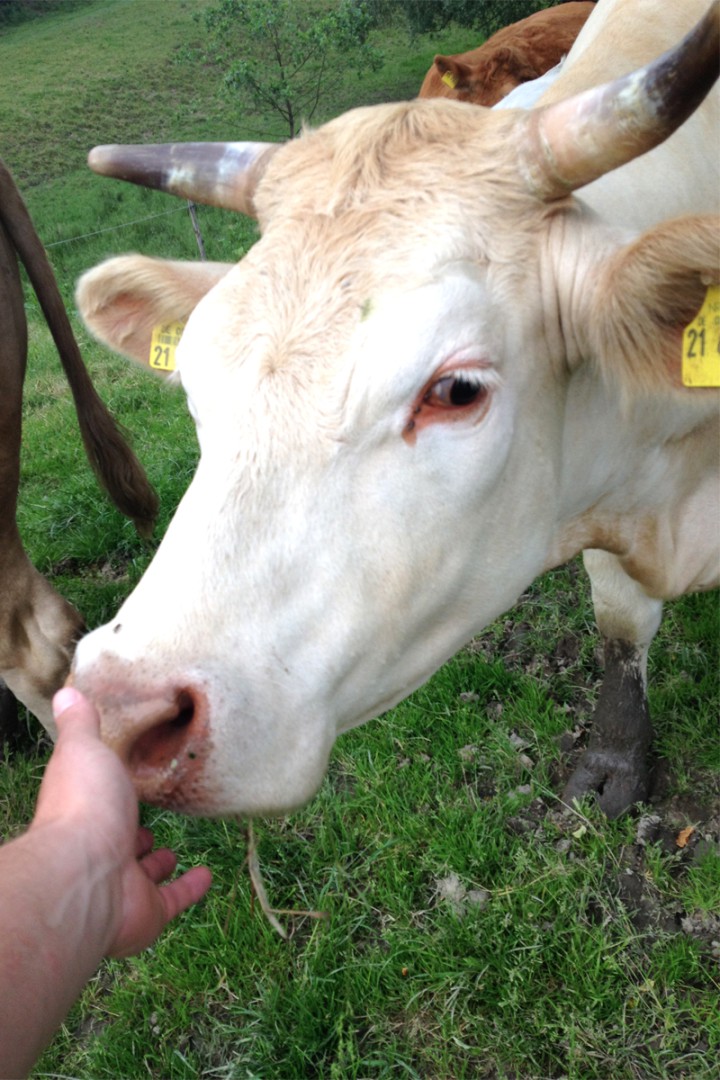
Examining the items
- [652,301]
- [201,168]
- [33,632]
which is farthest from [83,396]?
[652,301]

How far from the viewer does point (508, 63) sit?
752 centimetres

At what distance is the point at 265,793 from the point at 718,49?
1.53 metres

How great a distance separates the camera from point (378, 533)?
66.1 inches

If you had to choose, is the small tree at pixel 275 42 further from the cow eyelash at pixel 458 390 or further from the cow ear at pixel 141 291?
the cow eyelash at pixel 458 390

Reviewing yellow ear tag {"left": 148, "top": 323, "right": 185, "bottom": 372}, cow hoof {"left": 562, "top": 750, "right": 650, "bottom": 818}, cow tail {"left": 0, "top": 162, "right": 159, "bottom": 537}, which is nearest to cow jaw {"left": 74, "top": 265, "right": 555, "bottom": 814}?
yellow ear tag {"left": 148, "top": 323, "right": 185, "bottom": 372}

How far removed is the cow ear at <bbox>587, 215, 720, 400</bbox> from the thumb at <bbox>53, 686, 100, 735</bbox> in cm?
125

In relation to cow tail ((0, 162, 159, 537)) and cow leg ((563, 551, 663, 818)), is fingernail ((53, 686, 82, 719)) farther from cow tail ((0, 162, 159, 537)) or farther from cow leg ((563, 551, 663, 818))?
cow tail ((0, 162, 159, 537))

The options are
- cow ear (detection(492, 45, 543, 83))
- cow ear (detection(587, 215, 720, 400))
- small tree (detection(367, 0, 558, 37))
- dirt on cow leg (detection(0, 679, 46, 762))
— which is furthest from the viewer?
Answer: small tree (detection(367, 0, 558, 37))

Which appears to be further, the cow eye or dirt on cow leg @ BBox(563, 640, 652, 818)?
dirt on cow leg @ BBox(563, 640, 652, 818)

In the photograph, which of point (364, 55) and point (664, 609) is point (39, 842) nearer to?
point (664, 609)

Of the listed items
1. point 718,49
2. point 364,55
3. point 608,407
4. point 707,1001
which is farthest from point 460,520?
point 364,55

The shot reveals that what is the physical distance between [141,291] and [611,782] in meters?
2.20

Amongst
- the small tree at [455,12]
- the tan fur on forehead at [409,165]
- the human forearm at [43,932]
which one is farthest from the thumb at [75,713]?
the small tree at [455,12]

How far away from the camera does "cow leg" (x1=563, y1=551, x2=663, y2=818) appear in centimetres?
302
